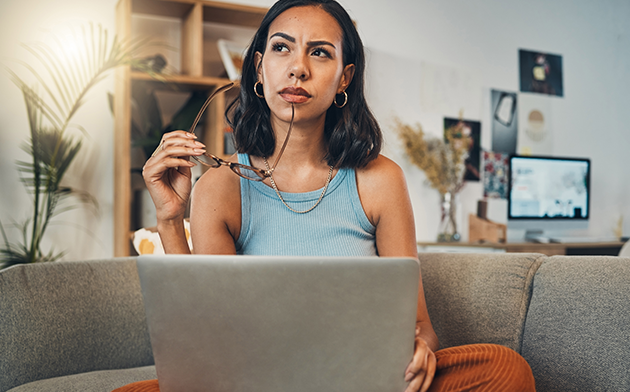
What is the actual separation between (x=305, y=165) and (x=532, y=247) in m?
2.34

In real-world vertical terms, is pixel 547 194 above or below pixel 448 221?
above

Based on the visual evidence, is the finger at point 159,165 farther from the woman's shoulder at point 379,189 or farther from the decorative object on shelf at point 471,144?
the decorative object on shelf at point 471,144

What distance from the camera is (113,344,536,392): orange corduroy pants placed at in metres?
0.74

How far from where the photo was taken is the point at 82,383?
1.08 metres

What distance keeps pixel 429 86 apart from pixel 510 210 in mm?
946

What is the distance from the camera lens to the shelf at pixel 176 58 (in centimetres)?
241

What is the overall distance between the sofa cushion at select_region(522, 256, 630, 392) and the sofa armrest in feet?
2.98

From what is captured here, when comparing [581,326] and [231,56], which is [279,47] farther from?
[231,56]

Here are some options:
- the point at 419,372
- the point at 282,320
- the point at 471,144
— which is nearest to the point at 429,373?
the point at 419,372

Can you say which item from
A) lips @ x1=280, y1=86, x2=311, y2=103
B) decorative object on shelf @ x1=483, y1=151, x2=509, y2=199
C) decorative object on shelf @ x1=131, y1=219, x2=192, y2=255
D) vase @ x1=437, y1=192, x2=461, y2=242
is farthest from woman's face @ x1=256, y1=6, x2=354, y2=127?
decorative object on shelf @ x1=483, y1=151, x2=509, y2=199

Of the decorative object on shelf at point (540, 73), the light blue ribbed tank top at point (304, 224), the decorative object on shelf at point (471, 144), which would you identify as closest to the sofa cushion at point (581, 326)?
the light blue ribbed tank top at point (304, 224)

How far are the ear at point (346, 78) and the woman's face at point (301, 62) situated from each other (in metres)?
0.06

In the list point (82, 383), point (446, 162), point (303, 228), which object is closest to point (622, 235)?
point (446, 162)

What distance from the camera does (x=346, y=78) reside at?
116 centimetres
